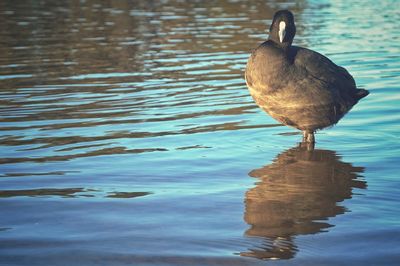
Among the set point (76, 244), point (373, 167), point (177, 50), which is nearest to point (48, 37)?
point (177, 50)

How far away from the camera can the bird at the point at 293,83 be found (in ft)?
26.8

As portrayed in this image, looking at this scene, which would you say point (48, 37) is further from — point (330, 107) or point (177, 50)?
point (330, 107)

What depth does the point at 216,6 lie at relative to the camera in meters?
33.1

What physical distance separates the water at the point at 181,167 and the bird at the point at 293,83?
0.45m

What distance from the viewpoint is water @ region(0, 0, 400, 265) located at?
5.11 meters

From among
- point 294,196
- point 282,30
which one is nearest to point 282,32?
point 282,30

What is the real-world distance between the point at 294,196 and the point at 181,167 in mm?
1437

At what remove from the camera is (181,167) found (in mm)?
7523

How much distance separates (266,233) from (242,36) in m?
15.9

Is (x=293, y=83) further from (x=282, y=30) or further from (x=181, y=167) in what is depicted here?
(x=181, y=167)

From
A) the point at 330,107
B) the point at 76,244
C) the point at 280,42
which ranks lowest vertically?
the point at 76,244

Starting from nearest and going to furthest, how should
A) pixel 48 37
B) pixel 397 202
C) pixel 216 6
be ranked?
1. pixel 397 202
2. pixel 48 37
3. pixel 216 6

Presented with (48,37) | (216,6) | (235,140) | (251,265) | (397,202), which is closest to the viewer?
(251,265)

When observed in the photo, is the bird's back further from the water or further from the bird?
the water
